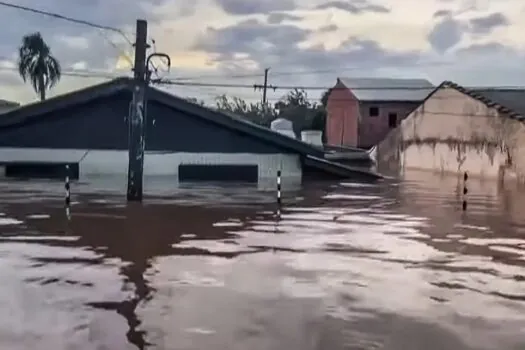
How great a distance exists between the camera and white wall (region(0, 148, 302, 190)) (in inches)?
1318

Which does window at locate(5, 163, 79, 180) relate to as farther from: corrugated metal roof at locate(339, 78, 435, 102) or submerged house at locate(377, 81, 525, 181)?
corrugated metal roof at locate(339, 78, 435, 102)

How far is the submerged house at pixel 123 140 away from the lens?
108ft

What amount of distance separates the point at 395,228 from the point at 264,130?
54.3ft

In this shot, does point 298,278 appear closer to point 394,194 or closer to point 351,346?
point 351,346

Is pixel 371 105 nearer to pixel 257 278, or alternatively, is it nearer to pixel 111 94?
pixel 111 94

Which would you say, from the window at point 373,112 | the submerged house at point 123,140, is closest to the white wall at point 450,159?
the window at point 373,112

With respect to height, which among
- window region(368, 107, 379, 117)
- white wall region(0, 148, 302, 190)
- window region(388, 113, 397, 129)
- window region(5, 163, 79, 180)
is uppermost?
window region(368, 107, 379, 117)

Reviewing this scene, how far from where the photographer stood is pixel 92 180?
32344 mm

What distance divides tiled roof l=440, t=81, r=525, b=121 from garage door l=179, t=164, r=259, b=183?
12.7 meters

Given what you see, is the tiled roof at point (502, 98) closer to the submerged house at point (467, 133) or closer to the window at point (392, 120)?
the submerged house at point (467, 133)

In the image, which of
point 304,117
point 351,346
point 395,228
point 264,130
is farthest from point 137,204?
point 304,117

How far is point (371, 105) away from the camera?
6016 cm

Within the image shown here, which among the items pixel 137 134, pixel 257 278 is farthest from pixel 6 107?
pixel 257 278

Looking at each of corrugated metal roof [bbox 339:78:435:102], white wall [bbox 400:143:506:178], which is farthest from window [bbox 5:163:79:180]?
corrugated metal roof [bbox 339:78:435:102]
